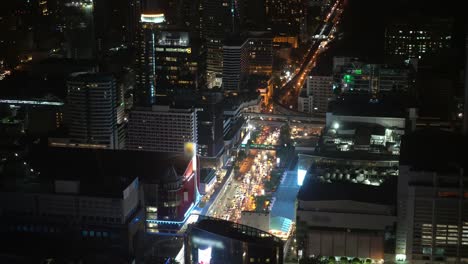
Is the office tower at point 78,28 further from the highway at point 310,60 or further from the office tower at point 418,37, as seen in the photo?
the office tower at point 418,37

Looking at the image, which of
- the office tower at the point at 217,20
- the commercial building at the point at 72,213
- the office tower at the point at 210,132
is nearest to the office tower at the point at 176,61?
the office tower at the point at 210,132

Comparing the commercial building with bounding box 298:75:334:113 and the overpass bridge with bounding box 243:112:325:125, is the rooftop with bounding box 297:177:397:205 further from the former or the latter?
the commercial building with bounding box 298:75:334:113

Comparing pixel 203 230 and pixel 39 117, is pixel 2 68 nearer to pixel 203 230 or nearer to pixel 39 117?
pixel 39 117

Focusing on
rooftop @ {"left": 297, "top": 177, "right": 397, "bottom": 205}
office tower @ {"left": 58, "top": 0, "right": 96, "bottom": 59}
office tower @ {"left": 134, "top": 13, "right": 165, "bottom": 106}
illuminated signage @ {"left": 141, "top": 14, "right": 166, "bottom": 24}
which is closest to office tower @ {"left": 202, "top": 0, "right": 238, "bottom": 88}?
illuminated signage @ {"left": 141, "top": 14, "right": 166, "bottom": 24}

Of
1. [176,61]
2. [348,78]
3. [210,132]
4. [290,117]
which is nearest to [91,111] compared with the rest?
[210,132]

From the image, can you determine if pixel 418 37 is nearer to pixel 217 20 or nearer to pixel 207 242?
pixel 217 20
